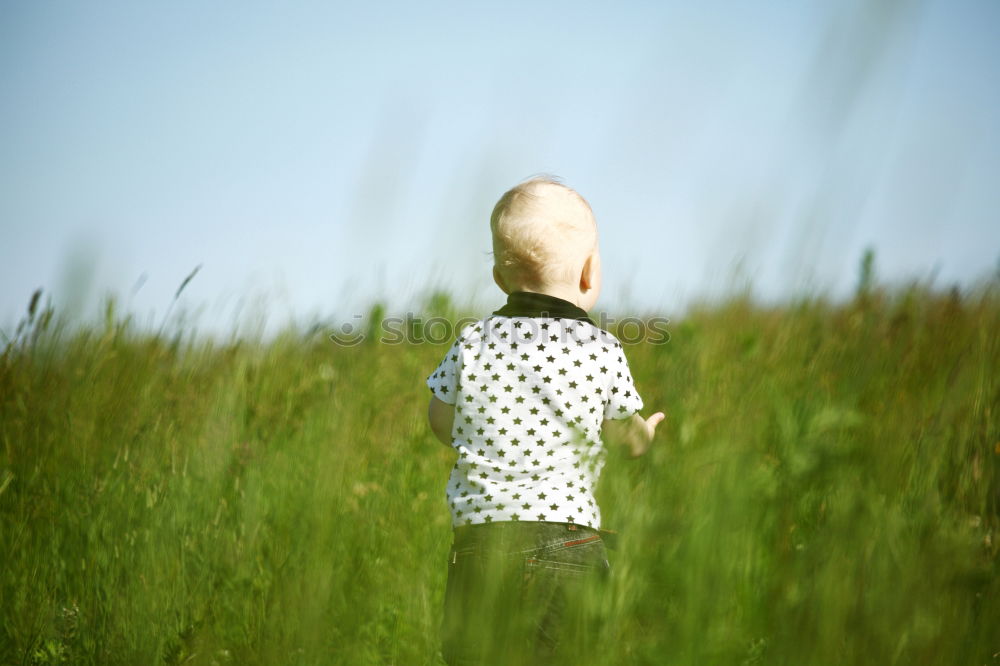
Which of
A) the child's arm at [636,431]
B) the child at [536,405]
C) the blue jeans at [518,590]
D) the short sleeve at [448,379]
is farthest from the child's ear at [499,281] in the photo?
the blue jeans at [518,590]

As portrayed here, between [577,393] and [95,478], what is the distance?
1.43 meters

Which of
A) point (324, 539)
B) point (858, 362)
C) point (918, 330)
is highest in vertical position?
point (918, 330)

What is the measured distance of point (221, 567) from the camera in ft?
6.12

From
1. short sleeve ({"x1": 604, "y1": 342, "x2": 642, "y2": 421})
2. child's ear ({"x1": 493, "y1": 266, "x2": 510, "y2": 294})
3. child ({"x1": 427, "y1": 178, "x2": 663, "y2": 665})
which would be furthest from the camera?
child's ear ({"x1": 493, "y1": 266, "x2": 510, "y2": 294})

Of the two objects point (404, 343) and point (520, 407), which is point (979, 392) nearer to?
point (520, 407)

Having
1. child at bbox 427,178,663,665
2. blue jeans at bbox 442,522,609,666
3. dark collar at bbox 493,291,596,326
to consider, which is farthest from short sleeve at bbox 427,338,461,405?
blue jeans at bbox 442,522,609,666

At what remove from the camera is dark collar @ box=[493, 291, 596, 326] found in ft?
6.70

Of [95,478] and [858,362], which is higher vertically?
[858,362]

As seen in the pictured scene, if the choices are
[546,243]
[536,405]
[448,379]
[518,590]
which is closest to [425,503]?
[448,379]

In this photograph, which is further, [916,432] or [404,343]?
[404,343]

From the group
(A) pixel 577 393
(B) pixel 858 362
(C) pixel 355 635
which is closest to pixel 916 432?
(B) pixel 858 362

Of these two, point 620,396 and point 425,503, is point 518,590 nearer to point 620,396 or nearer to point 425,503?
point 620,396

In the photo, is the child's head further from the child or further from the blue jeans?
the blue jeans

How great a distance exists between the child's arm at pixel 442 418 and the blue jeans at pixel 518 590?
31 cm
